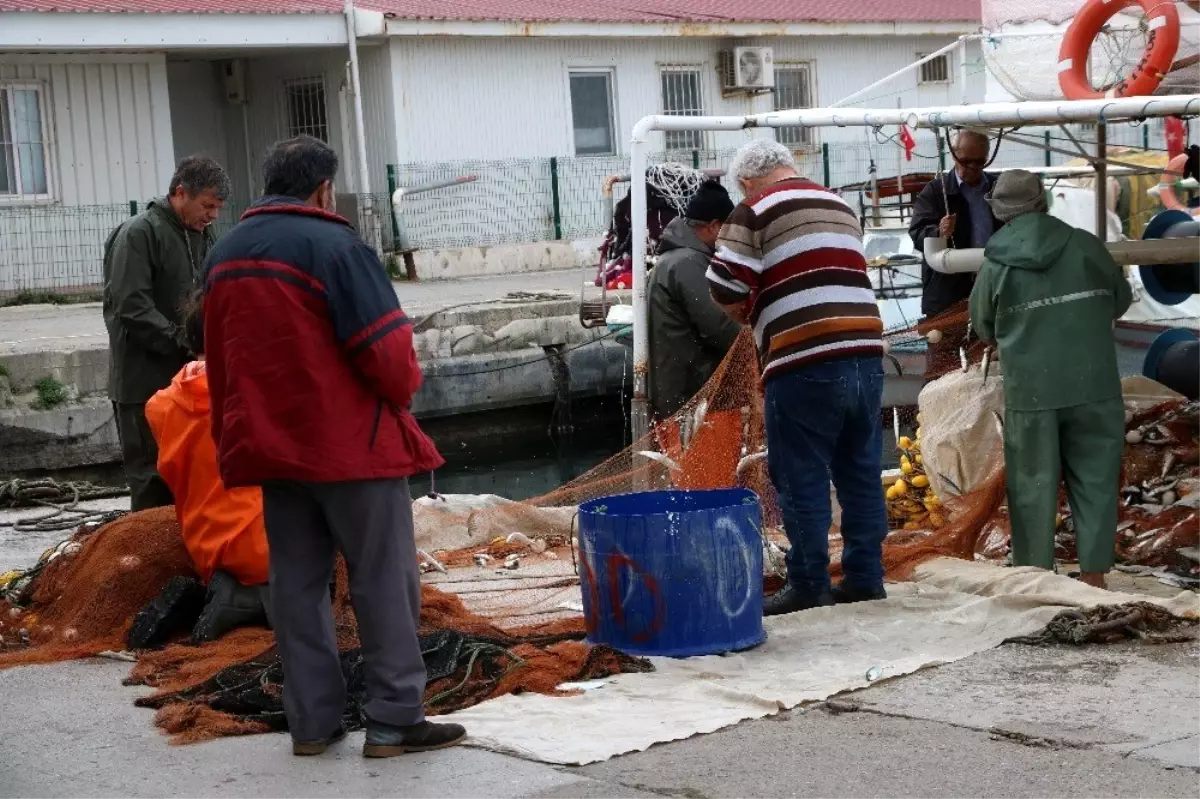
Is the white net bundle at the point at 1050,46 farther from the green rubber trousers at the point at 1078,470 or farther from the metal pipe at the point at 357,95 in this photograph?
the metal pipe at the point at 357,95

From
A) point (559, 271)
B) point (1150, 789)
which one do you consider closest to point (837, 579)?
point (1150, 789)

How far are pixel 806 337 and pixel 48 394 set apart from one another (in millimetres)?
11275

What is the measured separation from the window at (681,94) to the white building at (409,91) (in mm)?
37

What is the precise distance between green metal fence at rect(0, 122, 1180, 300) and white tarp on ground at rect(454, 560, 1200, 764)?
53.5ft

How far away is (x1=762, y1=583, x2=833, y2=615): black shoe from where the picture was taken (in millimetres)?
7316

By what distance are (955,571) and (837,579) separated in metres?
0.52

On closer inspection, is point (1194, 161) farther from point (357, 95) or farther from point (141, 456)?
point (357, 95)

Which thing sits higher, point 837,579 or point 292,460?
point 292,460

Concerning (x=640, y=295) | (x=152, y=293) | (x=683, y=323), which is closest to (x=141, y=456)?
(x=152, y=293)

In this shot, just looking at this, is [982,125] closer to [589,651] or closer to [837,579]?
[837,579]

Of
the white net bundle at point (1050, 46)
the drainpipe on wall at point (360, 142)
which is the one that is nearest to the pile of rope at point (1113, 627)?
the white net bundle at point (1050, 46)

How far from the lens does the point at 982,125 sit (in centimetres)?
856

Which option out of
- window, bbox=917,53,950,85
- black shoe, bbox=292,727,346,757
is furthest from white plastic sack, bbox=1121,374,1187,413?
window, bbox=917,53,950,85

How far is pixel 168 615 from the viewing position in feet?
23.7
